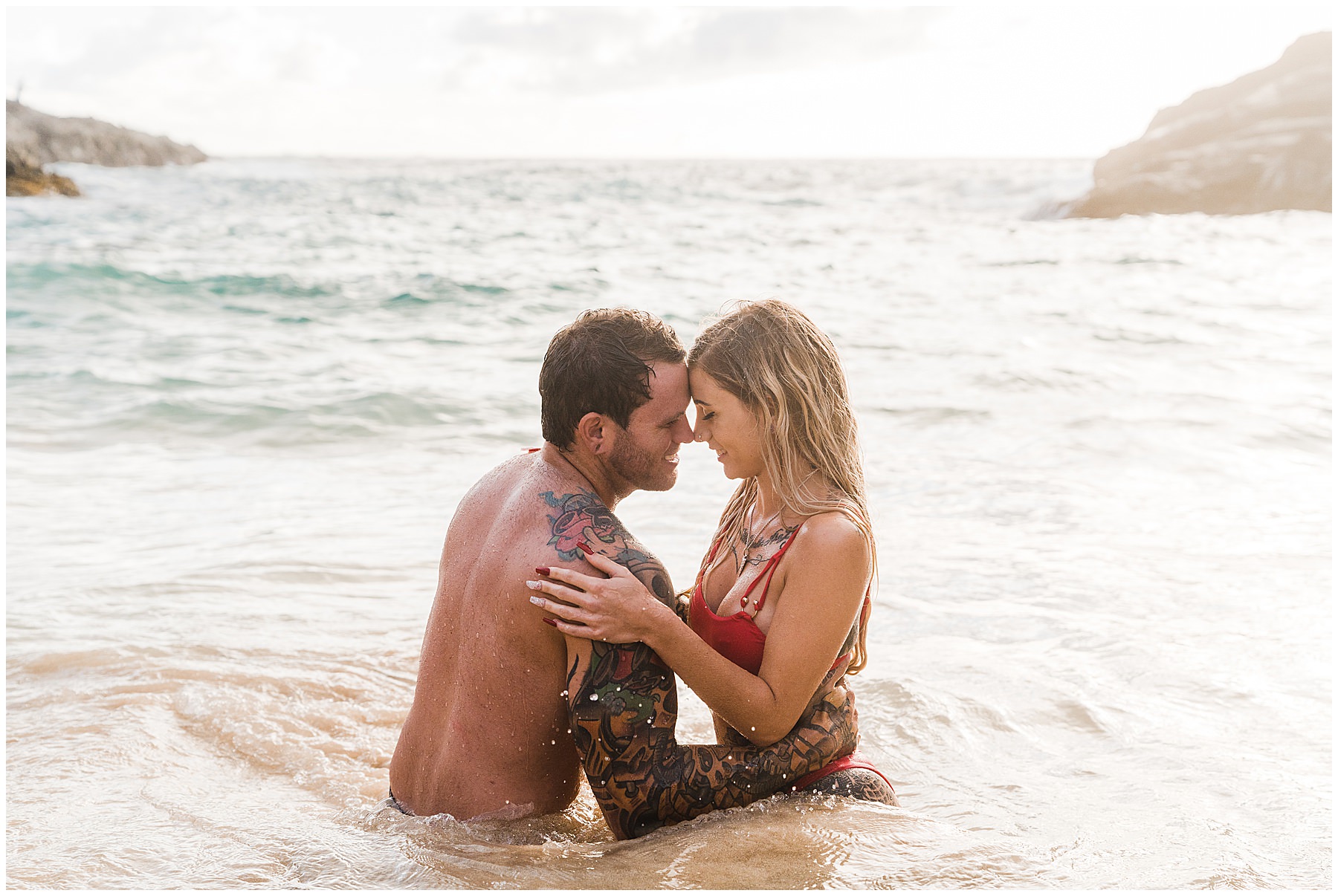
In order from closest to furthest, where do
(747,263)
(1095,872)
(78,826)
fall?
(1095,872), (78,826), (747,263)

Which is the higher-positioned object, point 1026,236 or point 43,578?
point 1026,236

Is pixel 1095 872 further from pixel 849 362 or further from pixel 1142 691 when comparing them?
pixel 849 362

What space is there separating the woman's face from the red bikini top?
302mm

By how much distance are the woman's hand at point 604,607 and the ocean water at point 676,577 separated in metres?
0.76

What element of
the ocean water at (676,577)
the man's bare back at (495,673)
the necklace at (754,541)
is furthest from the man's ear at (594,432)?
the ocean water at (676,577)

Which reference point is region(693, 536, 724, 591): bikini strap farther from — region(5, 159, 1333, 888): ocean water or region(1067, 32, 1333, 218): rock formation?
region(1067, 32, 1333, 218): rock formation

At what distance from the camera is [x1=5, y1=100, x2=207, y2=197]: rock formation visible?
51969mm

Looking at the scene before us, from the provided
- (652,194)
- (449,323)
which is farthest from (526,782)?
(652,194)

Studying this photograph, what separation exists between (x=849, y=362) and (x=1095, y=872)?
10463 millimetres

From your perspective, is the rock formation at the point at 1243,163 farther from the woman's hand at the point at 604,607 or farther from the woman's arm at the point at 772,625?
the woman's hand at the point at 604,607

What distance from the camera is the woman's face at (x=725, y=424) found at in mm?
3449

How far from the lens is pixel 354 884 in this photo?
130 inches

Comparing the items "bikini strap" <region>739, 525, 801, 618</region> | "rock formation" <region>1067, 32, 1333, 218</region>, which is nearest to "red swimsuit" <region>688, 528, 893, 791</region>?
"bikini strap" <region>739, 525, 801, 618</region>

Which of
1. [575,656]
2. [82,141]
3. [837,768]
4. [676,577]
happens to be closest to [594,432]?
[575,656]
